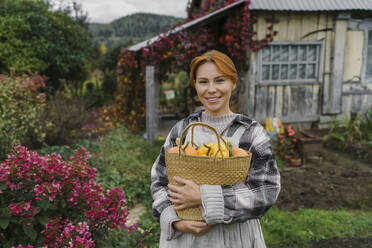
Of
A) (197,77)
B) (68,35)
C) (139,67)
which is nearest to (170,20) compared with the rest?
(68,35)

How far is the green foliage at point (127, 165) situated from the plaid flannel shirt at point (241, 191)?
8.68 ft

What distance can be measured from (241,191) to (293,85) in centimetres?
649

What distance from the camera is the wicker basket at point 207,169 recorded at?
1321 millimetres

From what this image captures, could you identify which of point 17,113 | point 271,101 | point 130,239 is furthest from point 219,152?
point 271,101

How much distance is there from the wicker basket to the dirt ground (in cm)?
233

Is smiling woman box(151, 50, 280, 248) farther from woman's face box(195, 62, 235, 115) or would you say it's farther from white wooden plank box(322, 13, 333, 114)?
white wooden plank box(322, 13, 333, 114)

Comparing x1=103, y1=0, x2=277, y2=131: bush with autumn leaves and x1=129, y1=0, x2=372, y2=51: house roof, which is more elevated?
x1=129, y1=0, x2=372, y2=51: house roof

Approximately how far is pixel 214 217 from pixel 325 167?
475cm

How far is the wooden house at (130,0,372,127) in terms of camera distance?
7055 mm

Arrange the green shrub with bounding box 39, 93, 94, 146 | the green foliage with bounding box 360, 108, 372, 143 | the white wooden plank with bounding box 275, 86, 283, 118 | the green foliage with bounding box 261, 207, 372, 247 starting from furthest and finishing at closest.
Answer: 1. the white wooden plank with bounding box 275, 86, 283, 118
2. the green foliage with bounding box 360, 108, 372, 143
3. the green shrub with bounding box 39, 93, 94, 146
4. the green foliage with bounding box 261, 207, 372, 247

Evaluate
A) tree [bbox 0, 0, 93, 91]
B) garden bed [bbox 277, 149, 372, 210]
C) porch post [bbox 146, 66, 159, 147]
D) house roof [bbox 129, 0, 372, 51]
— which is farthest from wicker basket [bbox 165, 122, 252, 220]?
tree [bbox 0, 0, 93, 91]

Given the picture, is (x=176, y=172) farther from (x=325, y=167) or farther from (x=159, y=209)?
(x=325, y=167)

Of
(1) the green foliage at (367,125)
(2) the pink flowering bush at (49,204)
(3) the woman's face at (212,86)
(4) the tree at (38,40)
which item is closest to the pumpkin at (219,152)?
(3) the woman's face at (212,86)

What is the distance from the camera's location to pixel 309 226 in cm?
351
